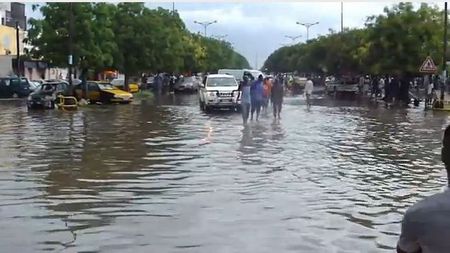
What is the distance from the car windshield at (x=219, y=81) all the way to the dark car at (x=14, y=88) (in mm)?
22952

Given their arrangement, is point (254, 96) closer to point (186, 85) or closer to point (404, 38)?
point (404, 38)

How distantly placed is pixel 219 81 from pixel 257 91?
8.03 metres

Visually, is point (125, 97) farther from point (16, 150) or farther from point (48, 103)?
point (16, 150)

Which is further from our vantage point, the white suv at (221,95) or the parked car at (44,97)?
the parked car at (44,97)

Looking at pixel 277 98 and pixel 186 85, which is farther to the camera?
pixel 186 85

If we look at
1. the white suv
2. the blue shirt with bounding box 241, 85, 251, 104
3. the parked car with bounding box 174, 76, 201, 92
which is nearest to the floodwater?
the blue shirt with bounding box 241, 85, 251, 104

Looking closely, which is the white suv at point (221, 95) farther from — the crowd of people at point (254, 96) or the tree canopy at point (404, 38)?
the tree canopy at point (404, 38)

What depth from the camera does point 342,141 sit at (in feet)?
65.9

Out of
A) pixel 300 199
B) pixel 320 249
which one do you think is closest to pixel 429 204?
pixel 320 249

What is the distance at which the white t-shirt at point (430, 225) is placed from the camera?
3.49 m

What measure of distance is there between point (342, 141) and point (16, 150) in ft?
26.3

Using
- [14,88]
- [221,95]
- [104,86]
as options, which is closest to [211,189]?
[221,95]

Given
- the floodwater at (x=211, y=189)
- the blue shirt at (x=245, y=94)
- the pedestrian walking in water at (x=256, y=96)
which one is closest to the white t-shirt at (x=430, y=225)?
the floodwater at (x=211, y=189)

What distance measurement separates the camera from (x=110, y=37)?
48.9 metres
